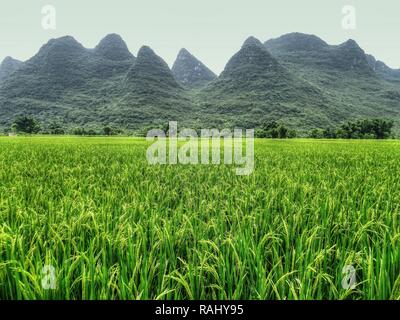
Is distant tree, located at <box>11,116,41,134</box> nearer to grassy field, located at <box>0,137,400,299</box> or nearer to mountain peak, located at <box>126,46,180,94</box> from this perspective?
mountain peak, located at <box>126,46,180,94</box>

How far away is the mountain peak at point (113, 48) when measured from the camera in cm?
17282

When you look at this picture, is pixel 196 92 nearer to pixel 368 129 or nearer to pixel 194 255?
pixel 368 129

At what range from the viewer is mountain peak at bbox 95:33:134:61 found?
173m

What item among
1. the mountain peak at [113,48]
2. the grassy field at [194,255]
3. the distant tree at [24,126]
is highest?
the mountain peak at [113,48]

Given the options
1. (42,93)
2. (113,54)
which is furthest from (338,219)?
(113,54)

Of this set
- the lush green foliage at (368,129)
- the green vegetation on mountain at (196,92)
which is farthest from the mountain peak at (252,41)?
the lush green foliage at (368,129)

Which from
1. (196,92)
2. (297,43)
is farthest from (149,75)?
(297,43)

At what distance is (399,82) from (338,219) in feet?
629

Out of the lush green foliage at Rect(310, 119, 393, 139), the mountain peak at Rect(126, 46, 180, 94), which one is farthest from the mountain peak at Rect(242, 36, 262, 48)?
the lush green foliage at Rect(310, 119, 393, 139)

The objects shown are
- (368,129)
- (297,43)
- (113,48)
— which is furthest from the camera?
(297,43)

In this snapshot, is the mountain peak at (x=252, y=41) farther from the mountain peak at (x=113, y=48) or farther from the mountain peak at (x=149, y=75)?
the mountain peak at (x=113, y=48)

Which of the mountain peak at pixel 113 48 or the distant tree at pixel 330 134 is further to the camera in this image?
the mountain peak at pixel 113 48

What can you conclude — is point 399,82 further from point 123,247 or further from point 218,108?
point 123,247

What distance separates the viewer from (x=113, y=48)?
17775 centimetres
